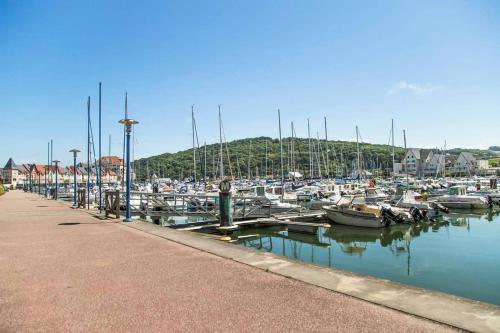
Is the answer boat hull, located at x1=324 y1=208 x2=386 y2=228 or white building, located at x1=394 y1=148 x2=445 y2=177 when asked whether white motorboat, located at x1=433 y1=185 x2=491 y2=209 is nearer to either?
boat hull, located at x1=324 y1=208 x2=386 y2=228

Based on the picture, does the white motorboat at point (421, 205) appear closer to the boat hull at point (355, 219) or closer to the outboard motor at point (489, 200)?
the boat hull at point (355, 219)

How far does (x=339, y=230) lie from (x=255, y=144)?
13007cm

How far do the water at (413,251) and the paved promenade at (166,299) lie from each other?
25.8 ft

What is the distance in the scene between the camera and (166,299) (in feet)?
18.4

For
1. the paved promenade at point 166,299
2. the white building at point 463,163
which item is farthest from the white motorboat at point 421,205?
the white building at point 463,163

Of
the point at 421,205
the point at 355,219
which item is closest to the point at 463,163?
the point at 421,205

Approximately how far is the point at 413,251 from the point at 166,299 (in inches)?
641

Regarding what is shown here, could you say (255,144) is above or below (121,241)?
above

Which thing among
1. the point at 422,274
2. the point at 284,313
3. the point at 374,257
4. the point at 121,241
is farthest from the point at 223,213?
the point at 284,313

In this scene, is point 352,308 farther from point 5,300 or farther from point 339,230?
point 339,230

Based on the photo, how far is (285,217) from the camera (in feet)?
88.3

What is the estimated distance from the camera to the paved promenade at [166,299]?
4574 millimetres

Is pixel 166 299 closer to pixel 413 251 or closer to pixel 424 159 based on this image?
pixel 413 251

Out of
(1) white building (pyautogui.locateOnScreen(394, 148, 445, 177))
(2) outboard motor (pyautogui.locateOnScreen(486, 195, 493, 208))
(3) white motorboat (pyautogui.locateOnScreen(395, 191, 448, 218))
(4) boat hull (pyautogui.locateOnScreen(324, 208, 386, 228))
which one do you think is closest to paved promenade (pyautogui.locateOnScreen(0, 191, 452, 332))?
(4) boat hull (pyautogui.locateOnScreen(324, 208, 386, 228))
